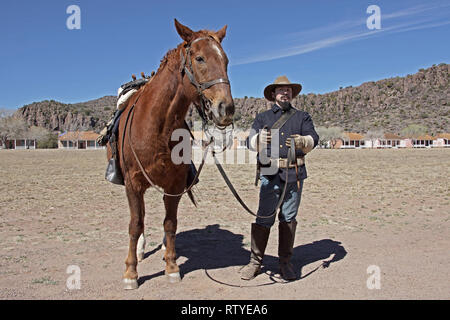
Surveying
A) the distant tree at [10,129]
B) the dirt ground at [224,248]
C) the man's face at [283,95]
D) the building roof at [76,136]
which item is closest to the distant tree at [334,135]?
the building roof at [76,136]

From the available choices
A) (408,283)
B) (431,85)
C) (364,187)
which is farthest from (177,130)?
(431,85)

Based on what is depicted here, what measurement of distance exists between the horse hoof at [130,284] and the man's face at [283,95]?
116 inches

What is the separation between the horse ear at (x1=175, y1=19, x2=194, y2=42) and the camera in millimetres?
3877

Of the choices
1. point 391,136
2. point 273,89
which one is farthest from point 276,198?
point 391,136

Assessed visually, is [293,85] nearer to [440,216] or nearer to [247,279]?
[247,279]

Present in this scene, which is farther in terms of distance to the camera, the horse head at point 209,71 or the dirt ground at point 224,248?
the dirt ground at point 224,248

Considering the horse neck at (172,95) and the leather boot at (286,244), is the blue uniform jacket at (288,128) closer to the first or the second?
the leather boot at (286,244)

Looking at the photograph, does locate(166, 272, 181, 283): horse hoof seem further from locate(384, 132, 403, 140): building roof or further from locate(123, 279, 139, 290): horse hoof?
locate(384, 132, 403, 140): building roof

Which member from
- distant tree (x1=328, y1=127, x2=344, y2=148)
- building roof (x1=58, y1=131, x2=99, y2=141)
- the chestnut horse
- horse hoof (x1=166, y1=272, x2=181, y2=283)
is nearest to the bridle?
the chestnut horse

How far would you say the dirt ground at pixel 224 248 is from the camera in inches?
171

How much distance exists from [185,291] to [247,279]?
2.75 ft

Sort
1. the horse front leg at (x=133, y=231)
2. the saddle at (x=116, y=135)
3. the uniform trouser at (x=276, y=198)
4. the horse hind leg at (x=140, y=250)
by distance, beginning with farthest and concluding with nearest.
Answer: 1. the horse hind leg at (x=140, y=250)
2. the saddle at (x=116, y=135)
3. the uniform trouser at (x=276, y=198)
4. the horse front leg at (x=133, y=231)

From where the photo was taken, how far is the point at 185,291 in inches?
172

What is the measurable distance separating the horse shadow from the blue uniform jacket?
4.63 feet
